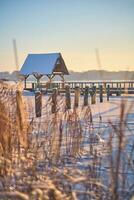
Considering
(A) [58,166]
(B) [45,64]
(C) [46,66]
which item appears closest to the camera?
(A) [58,166]

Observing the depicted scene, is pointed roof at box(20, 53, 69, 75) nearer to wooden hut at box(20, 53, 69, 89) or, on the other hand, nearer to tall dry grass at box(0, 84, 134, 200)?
wooden hut at box(20, 53, 69, 89)

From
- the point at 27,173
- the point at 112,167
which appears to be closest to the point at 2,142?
the point at 27,173

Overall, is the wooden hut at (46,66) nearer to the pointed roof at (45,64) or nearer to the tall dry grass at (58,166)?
the pointed roof at (45,64)

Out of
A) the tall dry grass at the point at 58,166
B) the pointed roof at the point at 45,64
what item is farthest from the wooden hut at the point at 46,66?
the tall dry grass at the point at 58,166

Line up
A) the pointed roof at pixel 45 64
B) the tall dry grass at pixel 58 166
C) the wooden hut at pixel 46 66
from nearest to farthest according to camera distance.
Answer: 1. the tall dry grass at pixel 58 166
2. the wooden hut at pixel 46 66
3. the pointed roof at pixel 45 64

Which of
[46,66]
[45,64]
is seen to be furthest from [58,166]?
[45,64]

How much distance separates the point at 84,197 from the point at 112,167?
0.54 m

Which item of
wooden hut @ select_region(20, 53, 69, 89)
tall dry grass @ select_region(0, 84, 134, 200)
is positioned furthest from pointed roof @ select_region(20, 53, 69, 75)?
tall dry grass @ select_region(0, 84, 134, 200)

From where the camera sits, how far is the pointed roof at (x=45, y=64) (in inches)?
1452

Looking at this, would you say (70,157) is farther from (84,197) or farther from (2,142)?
(84,197)

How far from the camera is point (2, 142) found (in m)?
4.28

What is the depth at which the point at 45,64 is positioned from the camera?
37.8 metres

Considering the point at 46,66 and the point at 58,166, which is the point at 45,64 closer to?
the point at 46,66

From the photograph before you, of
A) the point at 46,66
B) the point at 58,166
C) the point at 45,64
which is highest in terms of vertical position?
the point at 45,64
